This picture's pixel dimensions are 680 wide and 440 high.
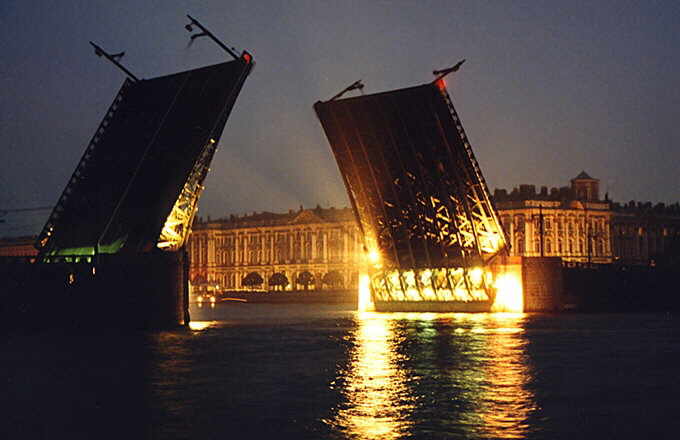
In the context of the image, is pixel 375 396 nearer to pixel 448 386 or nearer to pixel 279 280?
pixel 448 386

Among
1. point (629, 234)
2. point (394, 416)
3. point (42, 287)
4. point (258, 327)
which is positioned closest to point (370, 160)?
point (258, 327)

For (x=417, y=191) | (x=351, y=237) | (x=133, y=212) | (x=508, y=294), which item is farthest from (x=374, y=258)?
(x=351, y=237)

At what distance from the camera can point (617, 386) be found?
22.8 metres

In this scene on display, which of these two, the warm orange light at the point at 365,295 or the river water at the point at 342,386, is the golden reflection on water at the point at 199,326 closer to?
the river water at the point at 342,386

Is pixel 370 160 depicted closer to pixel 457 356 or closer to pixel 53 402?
pixel 457 356

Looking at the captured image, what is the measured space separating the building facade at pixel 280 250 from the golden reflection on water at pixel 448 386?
95420 mm

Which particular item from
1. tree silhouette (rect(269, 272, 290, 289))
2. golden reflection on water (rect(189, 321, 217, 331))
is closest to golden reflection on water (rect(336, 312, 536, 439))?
golden reflection on water (rect(189, 321, 217, 331))

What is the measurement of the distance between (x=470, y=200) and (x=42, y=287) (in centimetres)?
1942

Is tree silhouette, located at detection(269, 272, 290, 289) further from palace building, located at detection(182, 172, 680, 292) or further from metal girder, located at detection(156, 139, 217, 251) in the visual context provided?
metal girder, located at detection(156, 139, 217, 251)

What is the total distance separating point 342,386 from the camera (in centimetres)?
2302

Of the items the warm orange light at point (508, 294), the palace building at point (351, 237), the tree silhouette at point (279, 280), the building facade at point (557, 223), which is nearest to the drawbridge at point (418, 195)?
the warm orange light at point (508, 294)

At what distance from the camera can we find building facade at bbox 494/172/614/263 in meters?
125

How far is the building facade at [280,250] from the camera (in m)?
140

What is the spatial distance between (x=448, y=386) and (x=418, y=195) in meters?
31.3
